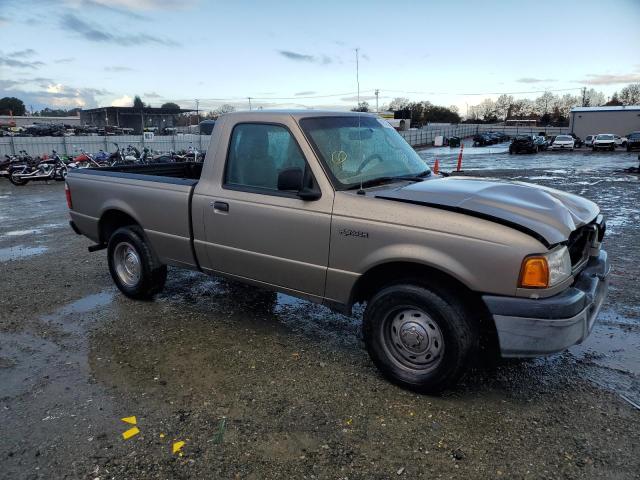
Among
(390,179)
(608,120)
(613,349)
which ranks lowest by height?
(613,349)

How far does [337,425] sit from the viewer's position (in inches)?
126

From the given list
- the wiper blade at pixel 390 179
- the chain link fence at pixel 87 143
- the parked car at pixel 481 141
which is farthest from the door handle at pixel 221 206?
the parked car at pixel 481 141

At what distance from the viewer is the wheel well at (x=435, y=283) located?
3.33 meters

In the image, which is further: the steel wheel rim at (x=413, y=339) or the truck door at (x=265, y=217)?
the truck door at (x=265, y=217)

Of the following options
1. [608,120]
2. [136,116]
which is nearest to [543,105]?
[608,120]

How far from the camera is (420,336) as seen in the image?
3.44 metres

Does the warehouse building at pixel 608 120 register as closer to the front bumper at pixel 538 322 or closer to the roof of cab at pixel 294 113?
the roof of cab at pixel 294 113

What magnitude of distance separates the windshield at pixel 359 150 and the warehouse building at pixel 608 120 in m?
70.3

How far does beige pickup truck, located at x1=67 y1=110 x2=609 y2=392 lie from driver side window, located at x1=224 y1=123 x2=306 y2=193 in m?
0.01

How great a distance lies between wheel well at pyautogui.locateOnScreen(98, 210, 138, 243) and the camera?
5583 mm

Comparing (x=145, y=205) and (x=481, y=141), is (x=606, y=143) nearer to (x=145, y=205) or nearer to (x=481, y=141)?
(x=481, y=141)

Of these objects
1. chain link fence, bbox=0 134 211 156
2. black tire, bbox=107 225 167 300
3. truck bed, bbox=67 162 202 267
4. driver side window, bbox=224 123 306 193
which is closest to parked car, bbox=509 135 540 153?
chain link fence, bbox=0 134 211 156

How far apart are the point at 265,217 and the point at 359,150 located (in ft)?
3.18

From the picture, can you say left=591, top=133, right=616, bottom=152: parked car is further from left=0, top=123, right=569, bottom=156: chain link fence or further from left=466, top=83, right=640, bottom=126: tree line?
left=466, top=83, right=640, bottom=126: tree line
